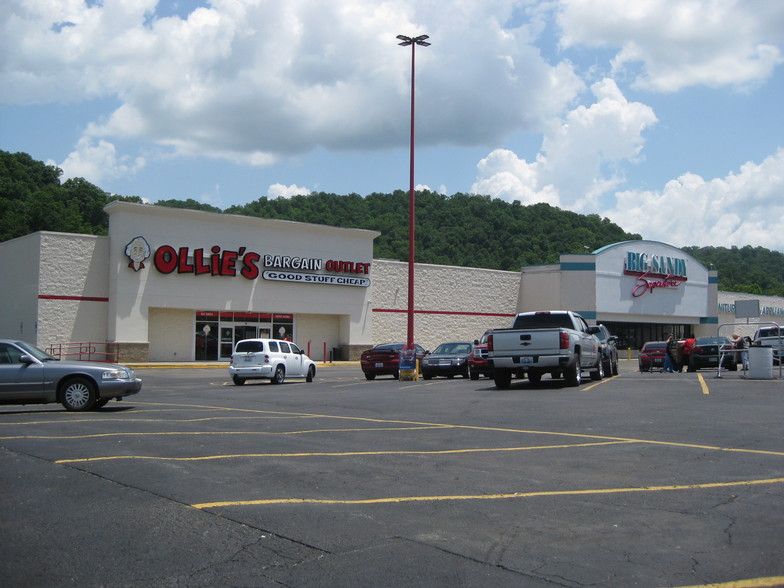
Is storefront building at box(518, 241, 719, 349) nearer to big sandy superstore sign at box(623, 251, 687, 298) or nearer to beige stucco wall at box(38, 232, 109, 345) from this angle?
big sandy superstore sign at box(623, 251, 687, 298)

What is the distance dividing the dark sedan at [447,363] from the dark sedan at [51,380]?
47.2 ft

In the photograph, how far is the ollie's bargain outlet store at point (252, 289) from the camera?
130ft

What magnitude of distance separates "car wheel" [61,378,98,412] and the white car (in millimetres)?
10931

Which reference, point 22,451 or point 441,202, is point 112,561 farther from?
point 441,202

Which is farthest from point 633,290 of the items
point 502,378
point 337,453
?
point 337,453

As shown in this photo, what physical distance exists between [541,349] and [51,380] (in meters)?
11.9

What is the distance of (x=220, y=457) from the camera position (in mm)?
9828

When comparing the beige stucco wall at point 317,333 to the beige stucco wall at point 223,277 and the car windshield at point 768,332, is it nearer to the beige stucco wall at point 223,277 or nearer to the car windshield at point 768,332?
the beige stucco wall at point 223,277

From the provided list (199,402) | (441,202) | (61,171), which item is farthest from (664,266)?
(61,171)

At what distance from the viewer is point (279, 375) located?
2739 centimetres

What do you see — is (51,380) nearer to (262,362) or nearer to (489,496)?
(489,496)

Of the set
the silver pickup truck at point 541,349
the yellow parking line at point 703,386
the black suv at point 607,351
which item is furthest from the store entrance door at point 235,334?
the yellow parking line at point 703,386

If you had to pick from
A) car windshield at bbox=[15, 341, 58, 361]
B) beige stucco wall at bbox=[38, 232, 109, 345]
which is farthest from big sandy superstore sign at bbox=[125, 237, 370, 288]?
car windshield at bbox=[15, 341, 58, 361]

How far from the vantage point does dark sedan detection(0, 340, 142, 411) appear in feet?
49.4
